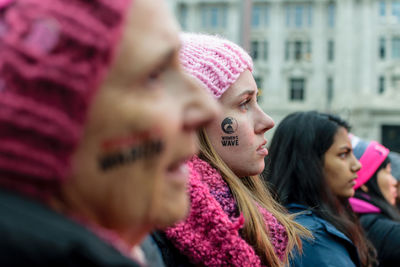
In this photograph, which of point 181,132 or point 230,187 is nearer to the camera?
point 181,132

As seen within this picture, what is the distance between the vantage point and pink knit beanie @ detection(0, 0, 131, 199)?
87cm

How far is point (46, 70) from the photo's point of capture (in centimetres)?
88

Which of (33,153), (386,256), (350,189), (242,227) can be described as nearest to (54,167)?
(33,153)

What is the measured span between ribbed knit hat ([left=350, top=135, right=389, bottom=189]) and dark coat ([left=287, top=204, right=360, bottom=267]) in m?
1.90

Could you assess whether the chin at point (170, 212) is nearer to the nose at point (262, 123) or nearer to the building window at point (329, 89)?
the nose at point (262, 123)

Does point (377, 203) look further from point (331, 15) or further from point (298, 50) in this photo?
point (331, 15)

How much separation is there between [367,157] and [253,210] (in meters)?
2.92

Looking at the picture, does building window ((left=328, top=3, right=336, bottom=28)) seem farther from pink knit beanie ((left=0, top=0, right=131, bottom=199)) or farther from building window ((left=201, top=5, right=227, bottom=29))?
pink knit beanie ((left=0, top=0, right=131, bottom=199))

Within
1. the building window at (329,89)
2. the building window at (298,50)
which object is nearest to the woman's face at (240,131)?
the building window at (329,89)

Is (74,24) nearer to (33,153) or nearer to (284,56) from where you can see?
(33,153)

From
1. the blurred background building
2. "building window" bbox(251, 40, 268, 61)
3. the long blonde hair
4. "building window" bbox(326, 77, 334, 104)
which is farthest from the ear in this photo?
"building window" bbox(251, 40, 268, 61)

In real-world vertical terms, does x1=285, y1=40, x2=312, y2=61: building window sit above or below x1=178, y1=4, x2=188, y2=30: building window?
below

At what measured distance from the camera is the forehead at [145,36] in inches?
37.3

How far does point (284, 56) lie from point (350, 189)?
1490 inches
